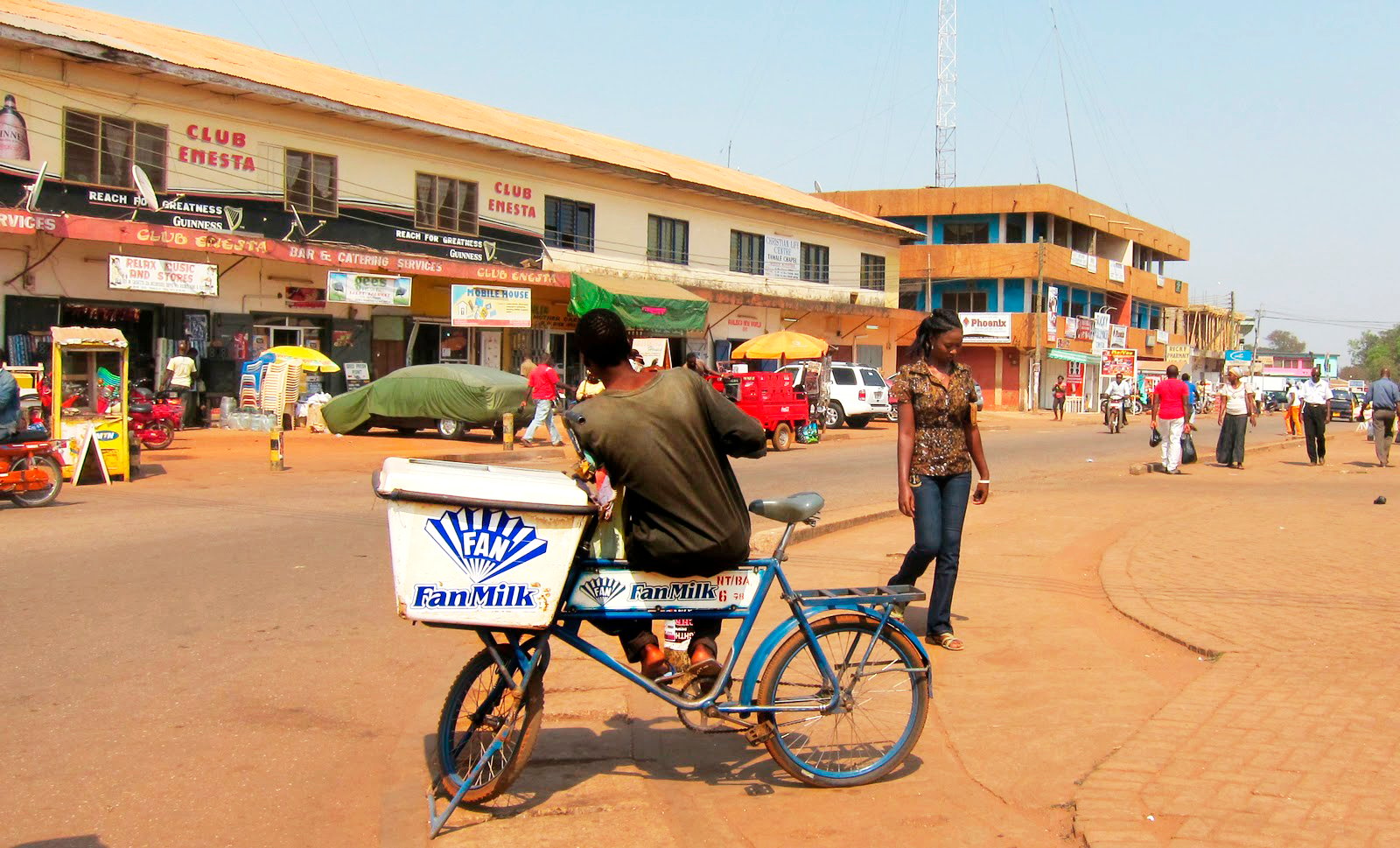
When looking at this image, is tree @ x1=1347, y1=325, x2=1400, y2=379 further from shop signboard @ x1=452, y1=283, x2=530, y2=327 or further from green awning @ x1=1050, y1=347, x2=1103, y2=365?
shop signboard @ x1=452, y1=283, x2=530, y2=327

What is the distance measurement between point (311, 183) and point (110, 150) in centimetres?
408

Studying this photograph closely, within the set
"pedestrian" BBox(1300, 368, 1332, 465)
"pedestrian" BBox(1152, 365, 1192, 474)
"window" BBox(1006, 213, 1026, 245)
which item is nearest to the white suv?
"pedestrian" BBox(1300, 368, 1332, 465)

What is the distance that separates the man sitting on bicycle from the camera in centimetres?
389

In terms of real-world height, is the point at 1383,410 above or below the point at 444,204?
below

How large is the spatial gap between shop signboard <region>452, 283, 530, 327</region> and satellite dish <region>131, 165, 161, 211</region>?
564cm

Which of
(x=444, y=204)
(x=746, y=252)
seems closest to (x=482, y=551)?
(x=444, y=204)

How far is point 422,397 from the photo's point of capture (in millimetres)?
22156

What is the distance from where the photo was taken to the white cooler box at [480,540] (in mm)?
3725

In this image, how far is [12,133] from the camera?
19469 millimetres

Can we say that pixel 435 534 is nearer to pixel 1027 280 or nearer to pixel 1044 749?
pixel 1044 749

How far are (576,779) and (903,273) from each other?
4841 centimetres

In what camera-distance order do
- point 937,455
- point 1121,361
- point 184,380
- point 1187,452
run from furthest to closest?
point 1121,361 < point 184,380 < point 1187,452 < point 937,455

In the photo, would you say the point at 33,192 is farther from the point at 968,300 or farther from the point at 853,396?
the point at 968,300

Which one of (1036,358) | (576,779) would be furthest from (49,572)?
(1036,358)
